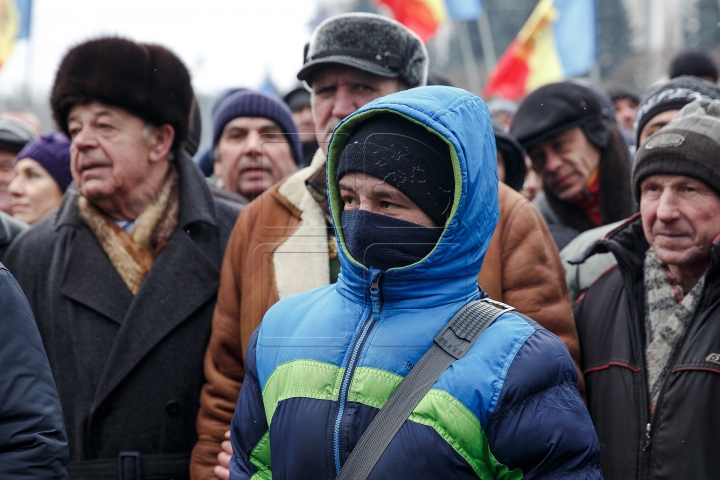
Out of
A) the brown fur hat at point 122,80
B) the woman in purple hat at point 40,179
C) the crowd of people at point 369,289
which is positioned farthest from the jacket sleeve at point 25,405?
the woman in purple hat at point 40,179

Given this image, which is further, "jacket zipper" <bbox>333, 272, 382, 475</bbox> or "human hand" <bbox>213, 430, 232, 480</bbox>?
"human hand" <bbox>213, 430, 232, 480</bbox>

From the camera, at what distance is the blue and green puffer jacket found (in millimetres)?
2066

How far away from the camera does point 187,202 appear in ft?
12.3

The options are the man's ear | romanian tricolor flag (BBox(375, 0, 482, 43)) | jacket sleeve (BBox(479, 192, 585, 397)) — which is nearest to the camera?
jacket sleeve (BBox(479, 192, 585, 397))

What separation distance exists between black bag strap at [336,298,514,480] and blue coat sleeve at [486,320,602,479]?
14cm

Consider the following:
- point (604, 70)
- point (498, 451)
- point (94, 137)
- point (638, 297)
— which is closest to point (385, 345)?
point (498, 451)

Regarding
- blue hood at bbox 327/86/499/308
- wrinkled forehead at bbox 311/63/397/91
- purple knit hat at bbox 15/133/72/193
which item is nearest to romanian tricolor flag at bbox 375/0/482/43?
purple knit hat at bbox 15/133/72/193

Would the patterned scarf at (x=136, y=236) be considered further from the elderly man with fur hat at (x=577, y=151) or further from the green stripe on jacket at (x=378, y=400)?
the elderly man with fur hat at (x=577, y=151)

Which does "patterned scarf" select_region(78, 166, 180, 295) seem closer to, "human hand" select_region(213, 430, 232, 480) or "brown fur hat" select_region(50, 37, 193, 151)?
"brown fur hat" select_region(50, 37, 193, 151)

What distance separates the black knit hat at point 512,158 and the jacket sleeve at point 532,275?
3.25 ft

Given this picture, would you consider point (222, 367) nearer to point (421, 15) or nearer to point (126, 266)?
point (126, 266)

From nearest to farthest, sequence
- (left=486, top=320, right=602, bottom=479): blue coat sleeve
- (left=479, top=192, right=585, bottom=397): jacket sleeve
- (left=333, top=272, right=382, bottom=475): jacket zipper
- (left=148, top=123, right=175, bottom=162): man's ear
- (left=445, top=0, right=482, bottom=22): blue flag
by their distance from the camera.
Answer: (left=486, top=320, right=602, bottom=479): blue coat sleeve → (left=333, top=272, right=382, bottom=475): jacket zipper → (left=479, top=192, right=585, bottom=397): jacket sleeve → (left=148, top=123, right=175, bottom=162): man's ear → (left=445, top=0, right=482, bottom=22): blue flag

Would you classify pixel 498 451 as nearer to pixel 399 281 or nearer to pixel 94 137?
pixel 399 281

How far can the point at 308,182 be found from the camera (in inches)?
126
